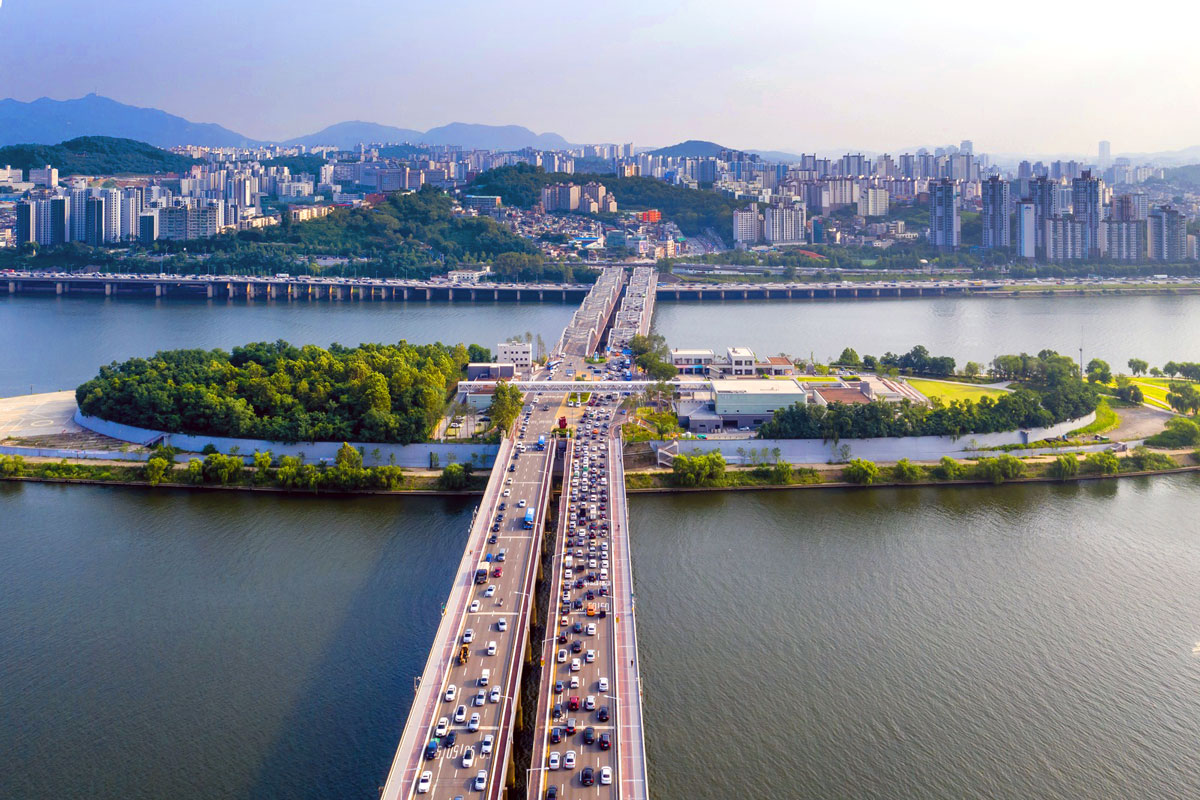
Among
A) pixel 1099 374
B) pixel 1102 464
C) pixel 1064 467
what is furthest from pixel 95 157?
pixel 1102 464

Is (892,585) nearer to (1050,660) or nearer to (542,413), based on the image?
(1050,660)

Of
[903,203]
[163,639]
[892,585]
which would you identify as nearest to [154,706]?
[163,639]

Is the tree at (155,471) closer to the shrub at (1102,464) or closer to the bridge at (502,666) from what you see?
the bridge at (502,666)

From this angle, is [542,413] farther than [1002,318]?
No

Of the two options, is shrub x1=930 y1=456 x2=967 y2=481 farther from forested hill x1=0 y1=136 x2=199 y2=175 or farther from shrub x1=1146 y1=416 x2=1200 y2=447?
forested hill x1=0 y1=136 x2=199 y2=175

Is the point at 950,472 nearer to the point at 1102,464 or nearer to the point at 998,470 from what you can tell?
the point at 998,470
